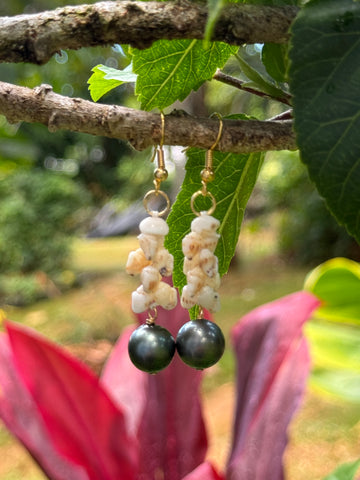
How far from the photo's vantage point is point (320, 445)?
2451mm

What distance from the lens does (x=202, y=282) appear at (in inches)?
18.7

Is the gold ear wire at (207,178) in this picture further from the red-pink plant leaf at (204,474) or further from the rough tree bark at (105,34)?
the red-pink plant leaf at (204,474)

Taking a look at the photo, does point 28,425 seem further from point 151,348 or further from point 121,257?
point 121,257

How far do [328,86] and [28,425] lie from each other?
1.12 metres

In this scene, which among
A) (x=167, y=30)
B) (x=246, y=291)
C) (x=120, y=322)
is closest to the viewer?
(x=167, y=30)

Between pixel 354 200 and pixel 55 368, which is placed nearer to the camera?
pixel 354 200

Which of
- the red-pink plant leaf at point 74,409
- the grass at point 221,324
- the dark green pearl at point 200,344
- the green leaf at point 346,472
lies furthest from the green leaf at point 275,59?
the grass at point 221,324

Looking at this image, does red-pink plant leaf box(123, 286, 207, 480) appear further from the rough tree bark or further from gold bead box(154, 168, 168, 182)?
the rough tree bark

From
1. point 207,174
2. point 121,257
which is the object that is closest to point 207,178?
point 207,174

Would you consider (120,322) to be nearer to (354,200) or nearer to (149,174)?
(149,174)

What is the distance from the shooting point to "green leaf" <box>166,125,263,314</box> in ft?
1.58

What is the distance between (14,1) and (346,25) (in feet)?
8.44

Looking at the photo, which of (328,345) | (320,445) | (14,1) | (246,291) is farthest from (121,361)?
(246,291)

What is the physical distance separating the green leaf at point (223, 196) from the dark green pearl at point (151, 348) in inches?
2.8
